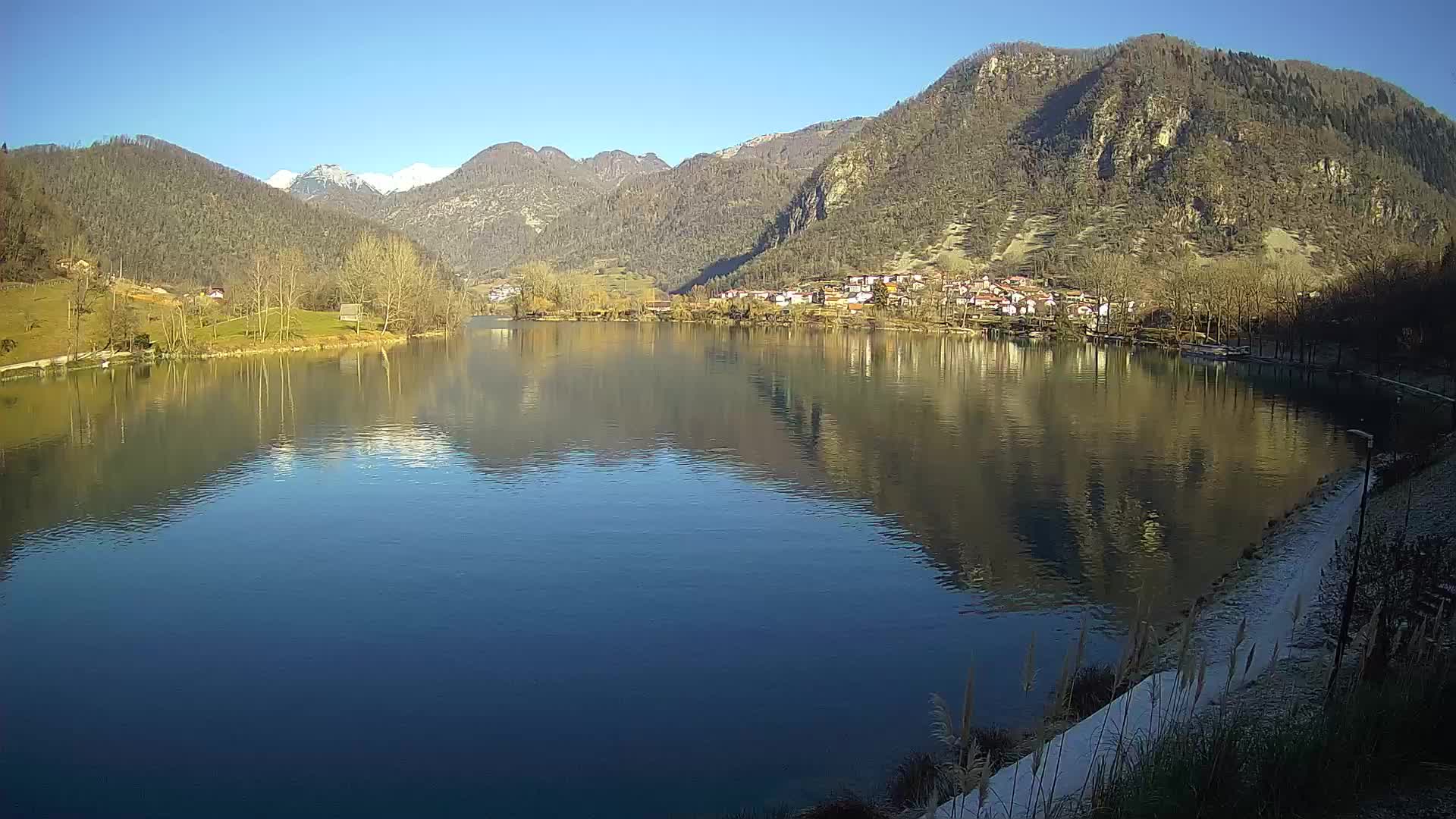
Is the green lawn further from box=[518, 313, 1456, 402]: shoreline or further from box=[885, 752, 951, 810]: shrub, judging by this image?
box=[885, 752, 951, 810]: shrub

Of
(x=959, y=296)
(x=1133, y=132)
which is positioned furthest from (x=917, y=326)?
(x=1133, y=132)

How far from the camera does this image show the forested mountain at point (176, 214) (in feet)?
364

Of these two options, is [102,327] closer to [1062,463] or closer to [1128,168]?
[1062,463]

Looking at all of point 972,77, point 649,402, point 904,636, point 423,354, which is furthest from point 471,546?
point 972,77

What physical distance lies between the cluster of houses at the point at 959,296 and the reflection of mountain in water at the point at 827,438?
154 ft

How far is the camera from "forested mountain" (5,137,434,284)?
111 m

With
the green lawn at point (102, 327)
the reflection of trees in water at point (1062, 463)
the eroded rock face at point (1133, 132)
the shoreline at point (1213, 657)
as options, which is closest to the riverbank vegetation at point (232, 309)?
the green lawn at point (102, 327)

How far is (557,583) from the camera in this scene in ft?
52.0

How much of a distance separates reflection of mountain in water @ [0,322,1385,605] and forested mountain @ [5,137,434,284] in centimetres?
6805

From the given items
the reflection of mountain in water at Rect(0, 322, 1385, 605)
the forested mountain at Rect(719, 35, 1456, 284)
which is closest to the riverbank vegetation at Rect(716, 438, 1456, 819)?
the reflection of mountain in water at Rect(0, 322, 1385, 605)

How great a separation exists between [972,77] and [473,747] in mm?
202228

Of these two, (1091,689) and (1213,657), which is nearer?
(1091,689)

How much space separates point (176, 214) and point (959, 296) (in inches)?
3978

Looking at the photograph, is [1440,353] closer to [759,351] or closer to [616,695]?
[759,351]
